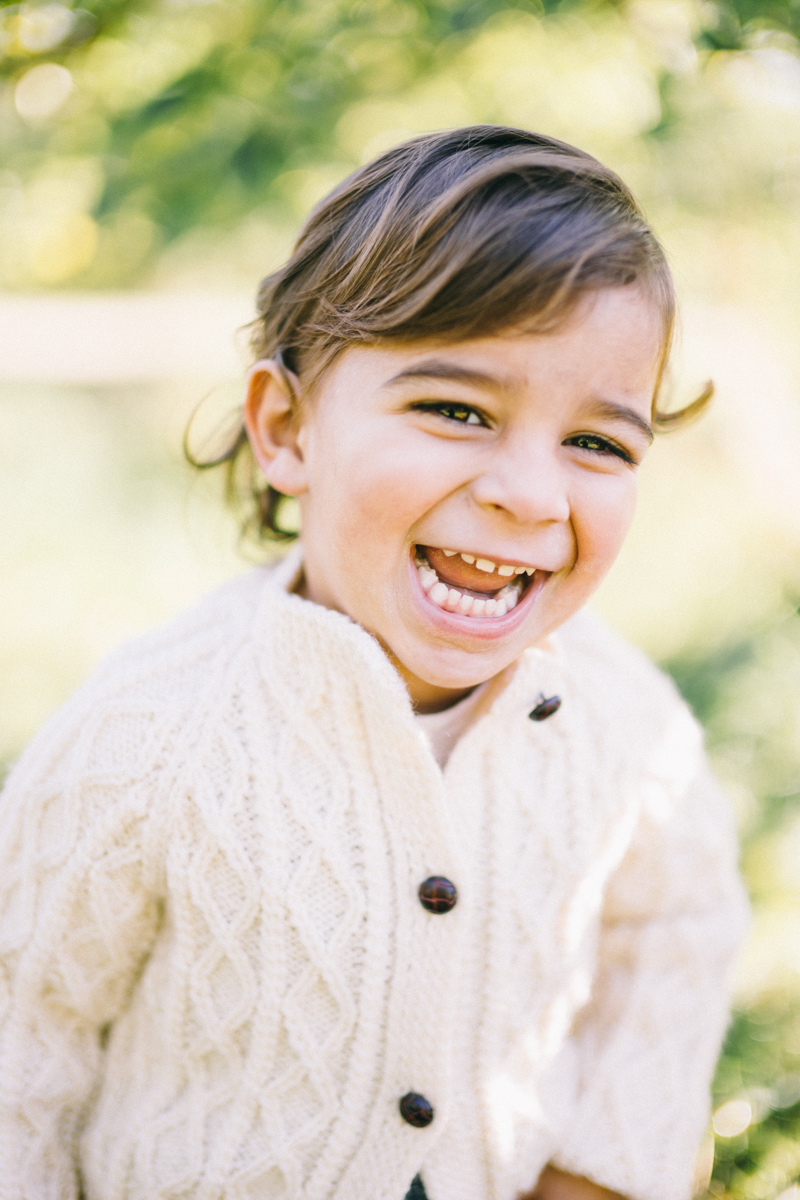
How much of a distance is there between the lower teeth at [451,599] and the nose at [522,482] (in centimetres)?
11

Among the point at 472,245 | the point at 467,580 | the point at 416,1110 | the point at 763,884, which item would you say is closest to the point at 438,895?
the point at 416,1110

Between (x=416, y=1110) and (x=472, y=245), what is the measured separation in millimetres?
950

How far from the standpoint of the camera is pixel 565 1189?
123 centimetres

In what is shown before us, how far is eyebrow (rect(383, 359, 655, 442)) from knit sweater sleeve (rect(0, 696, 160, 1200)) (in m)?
A: 0.51

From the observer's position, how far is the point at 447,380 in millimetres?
919

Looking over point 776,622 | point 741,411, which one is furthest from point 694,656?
point 741,411

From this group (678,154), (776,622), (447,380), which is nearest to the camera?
(447,380)

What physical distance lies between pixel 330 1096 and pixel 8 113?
2.27 metres

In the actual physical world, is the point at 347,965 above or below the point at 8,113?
below

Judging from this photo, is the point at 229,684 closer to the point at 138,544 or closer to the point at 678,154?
the point at 678,154

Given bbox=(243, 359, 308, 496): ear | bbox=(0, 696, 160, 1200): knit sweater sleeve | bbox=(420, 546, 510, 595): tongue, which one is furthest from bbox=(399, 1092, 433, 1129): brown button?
bbox=(243, 359, 308, 496): ear

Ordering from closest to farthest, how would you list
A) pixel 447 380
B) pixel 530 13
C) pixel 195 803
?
pixel 447 380, pixel 195 803, pixel 530 13

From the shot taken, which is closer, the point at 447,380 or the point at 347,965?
the point at 447,380

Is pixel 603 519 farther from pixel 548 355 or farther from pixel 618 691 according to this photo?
pixel 618 691
